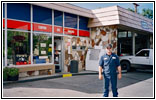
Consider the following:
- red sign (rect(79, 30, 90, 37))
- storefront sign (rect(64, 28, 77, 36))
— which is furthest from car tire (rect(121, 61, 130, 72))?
storefront sign (rect(64, 28, 77, 36))

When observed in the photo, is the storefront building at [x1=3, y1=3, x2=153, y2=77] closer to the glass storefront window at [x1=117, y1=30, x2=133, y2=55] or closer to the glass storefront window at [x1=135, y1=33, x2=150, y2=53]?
the glass storefront window at [x1=117, y1=30, x2=133, y2=55]

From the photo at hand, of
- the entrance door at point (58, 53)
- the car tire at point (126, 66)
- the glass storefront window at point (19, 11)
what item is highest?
the glass storefront window at point (19, 11)

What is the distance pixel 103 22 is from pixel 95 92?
7270 millimetres

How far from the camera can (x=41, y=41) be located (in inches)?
428

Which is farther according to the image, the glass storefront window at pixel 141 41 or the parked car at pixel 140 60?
the glass storefront window at pixel 141 41

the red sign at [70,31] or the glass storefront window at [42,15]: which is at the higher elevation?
the glass storefront window at [42,15]

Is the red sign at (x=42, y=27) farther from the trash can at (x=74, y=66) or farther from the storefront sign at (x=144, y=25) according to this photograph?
the storefront sign at (x=144, y=25)

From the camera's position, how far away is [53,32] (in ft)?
37.6

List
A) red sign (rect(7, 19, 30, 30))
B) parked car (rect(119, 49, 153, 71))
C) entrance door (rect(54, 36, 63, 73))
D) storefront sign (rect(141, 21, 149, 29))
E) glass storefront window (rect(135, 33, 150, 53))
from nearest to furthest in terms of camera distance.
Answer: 1. red sign (rect(7, 19, 30, 30))
2. entrance door (rect(54, 36, 63, 73))
3. parked car (rect(119, 49, 153, 71))
4. storefront sign (rect(141, 21, 149, 29))
5. glass storefront window (rect(135, 33, 150, 53))

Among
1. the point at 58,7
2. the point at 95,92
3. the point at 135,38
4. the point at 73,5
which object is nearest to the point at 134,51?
the point at 135,38

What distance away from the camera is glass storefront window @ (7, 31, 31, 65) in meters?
9.38

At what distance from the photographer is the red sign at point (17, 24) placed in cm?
929

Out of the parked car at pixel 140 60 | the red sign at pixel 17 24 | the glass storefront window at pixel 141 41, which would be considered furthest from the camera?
the glass storefront window at pixel 141 41

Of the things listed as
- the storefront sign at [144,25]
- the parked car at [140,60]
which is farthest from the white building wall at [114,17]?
the parked car at [140,60]
